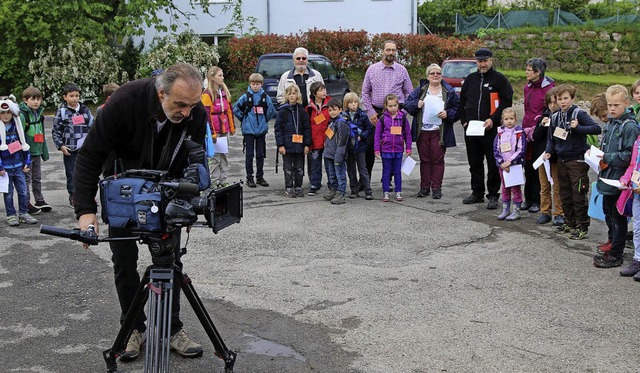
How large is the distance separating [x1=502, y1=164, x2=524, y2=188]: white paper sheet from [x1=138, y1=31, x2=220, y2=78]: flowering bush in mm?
17716

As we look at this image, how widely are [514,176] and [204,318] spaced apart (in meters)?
5.80

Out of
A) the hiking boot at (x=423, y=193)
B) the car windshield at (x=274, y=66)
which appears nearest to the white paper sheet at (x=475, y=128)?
the hiking boot at (x=423, y=193)

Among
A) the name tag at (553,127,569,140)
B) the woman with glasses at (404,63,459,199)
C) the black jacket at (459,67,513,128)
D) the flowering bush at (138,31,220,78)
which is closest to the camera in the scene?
the name tag at (553,127,569,140)

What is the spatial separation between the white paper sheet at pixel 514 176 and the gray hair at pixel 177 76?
233 inches

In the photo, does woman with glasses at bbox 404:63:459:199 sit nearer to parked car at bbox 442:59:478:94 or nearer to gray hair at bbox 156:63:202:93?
gray hair at bbox 156:63:202:93

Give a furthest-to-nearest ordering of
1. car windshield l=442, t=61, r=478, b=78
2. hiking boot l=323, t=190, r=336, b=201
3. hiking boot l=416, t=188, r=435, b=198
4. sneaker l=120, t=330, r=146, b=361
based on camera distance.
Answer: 1. car windshield l=442, t=61, r=478, b=78
2. hiking boot l=416, t=188, r=435, b=198
3. hiking boot l=323, t=190, r=336, b=201
4. sneaker l=120, t=330, r=146, b=361

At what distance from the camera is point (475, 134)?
403 inches

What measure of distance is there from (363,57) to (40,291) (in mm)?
22925

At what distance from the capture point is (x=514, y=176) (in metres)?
9.35

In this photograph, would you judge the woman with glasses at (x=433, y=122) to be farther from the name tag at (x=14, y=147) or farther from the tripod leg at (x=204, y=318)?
the tripod leg at (x=204, y=318)

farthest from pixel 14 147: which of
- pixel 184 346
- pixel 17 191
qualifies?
pixel 184 346

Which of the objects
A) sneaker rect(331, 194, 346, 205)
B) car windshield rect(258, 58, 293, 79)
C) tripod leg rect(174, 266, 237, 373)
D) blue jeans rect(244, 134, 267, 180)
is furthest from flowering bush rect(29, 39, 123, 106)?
tripod leg rect(174, 266, 237, 373)

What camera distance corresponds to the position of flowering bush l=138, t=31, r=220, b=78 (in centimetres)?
2553

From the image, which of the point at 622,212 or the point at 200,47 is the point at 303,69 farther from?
the point at 200,47
